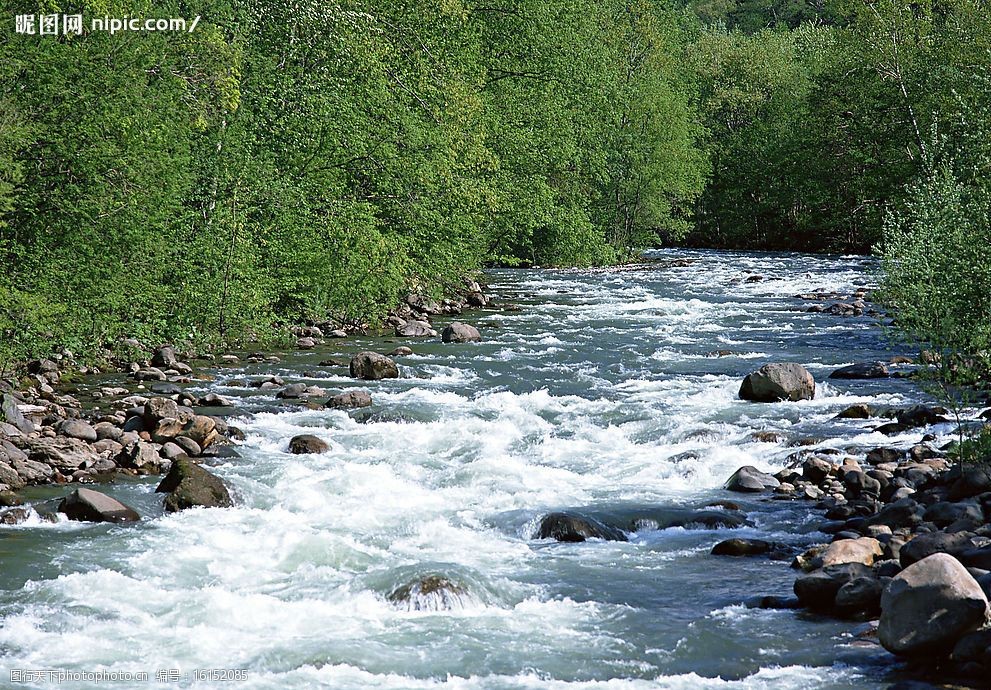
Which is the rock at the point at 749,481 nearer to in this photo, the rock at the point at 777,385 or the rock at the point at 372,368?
the rock at the point at 777,385

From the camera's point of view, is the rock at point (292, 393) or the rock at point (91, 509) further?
the rock at point (292, 393)

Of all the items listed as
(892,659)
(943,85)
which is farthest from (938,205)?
(943,85)

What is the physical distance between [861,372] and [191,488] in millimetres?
13525

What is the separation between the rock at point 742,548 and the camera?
37.9 ft

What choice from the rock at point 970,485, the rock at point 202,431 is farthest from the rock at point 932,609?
the rock at point 202,431

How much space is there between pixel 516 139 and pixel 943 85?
18.7 metres

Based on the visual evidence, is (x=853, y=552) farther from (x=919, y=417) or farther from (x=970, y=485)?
(x=919, y=417)

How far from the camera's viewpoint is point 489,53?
115ft

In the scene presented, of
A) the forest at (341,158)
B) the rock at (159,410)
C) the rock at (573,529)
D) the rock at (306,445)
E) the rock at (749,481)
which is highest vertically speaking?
the forest at (341,158)

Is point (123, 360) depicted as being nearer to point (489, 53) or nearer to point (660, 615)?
point (660, 615)

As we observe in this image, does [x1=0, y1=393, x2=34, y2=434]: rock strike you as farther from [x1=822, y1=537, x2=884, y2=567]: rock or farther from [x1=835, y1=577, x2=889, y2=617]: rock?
[x1=835, y1=577, x2=889, y2=617]: rock

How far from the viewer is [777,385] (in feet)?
62.3

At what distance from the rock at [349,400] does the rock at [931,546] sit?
392 inches

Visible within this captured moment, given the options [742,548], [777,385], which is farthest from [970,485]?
[777,385]
